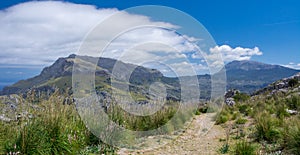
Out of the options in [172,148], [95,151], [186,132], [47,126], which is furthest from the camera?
[186,132]

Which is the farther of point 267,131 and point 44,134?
point 267,131

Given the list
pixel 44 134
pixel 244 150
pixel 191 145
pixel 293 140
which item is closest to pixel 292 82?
pixel 191 145

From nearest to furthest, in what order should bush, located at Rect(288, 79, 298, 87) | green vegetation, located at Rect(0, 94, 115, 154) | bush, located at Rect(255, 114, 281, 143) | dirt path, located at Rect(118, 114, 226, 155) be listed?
green vegetation, located at Rect(0, 94, 115, 154)
dirt path, located at Rect(118, 114, 226, 155)
bush, located at Rect(255, 114, 281, 143)
bush, located at Rect(288, 79, 298, 87)

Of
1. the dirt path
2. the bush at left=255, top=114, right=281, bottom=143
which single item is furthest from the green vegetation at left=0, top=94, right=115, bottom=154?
the bush at left=255, top=114, right=281, bottom=143

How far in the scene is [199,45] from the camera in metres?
9.98

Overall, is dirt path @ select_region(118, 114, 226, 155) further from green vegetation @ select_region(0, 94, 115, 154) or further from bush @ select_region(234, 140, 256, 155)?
green vegetation @ select_region(0, 94, 115, 154)

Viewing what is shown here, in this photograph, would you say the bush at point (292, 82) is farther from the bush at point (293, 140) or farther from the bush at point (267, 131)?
the bush at point (293, 140)

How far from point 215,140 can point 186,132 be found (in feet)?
5.93

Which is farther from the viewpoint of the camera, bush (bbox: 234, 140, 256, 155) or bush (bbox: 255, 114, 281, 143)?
bush (bbox: 255, 114, 281, 143)

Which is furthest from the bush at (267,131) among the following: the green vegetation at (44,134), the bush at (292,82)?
the bush at (292,82)

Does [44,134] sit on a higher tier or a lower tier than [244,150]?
higher

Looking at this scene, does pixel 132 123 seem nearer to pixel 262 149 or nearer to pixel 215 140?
pixel 215 140

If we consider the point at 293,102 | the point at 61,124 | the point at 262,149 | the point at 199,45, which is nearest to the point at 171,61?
the point at 199,45

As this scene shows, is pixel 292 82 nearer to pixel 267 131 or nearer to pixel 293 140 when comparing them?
pixel 267 131
